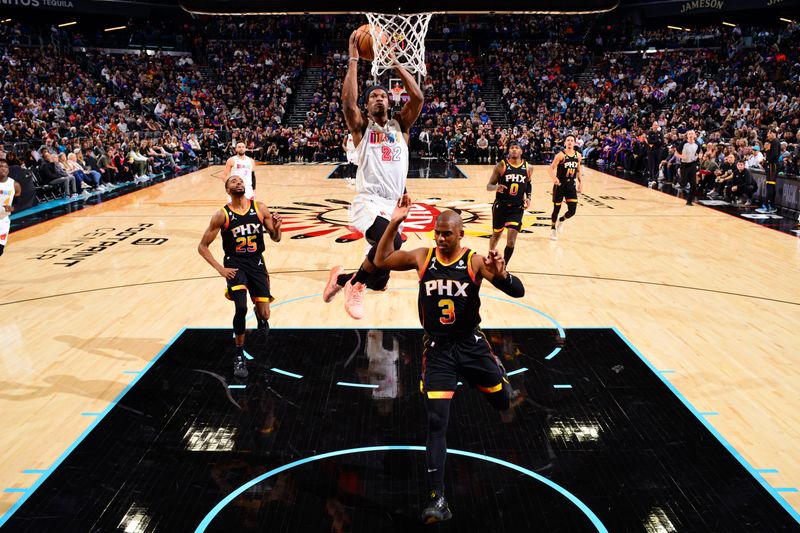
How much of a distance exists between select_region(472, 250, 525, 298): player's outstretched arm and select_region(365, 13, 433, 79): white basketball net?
3.94 metres

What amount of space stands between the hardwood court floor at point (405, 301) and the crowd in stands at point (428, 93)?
6176 millimetres

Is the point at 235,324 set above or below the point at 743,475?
above

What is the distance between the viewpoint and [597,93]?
30297 millimetres

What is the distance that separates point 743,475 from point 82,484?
4.03 metres

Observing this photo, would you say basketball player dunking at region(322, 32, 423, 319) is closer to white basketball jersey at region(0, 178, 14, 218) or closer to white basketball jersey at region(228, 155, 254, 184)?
white basketball jersey at region(228, 155, 254, 184)

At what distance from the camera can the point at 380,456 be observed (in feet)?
14.5

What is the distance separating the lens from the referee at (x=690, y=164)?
621 inches

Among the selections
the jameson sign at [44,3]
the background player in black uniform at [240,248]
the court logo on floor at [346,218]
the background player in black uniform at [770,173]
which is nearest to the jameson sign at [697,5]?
the background player in black uniform at [770,173]

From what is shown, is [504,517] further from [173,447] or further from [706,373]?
[706,373]

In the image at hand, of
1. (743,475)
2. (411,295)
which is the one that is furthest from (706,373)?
(411,295)

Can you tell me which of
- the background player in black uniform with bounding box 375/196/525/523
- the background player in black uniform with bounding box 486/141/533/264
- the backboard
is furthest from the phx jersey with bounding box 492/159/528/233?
the background player in black uniform with bounding box 375/196/525/523

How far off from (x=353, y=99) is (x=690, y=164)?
42.9ft

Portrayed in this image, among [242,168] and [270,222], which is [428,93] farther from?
[270,222]

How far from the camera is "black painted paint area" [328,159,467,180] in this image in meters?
20.6
